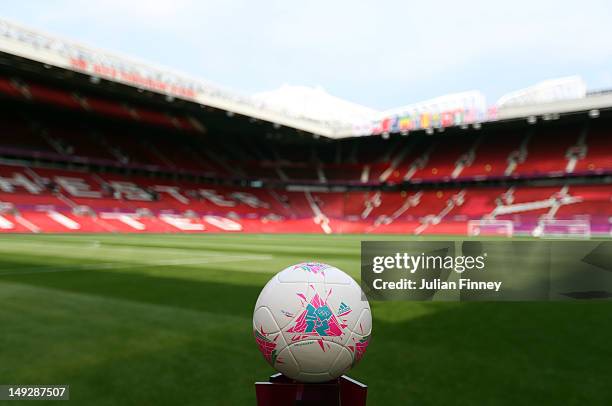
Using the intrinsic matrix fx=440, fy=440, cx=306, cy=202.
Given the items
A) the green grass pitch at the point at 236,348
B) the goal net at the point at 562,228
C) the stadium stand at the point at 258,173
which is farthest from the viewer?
the stadium stand at the point at 258,173

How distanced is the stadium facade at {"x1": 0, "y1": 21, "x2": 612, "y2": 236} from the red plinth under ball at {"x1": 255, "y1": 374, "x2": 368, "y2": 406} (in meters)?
28.8

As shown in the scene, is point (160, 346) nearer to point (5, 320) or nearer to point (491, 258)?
point (5, 320)

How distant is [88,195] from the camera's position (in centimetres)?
3306

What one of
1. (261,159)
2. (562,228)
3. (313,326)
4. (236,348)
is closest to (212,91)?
(261,159)

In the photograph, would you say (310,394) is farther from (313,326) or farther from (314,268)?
(314,268)

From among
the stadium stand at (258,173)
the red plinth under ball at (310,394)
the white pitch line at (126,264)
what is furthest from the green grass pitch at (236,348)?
the stadium stand at (258,173)

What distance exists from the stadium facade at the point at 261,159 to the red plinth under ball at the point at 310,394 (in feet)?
94.6

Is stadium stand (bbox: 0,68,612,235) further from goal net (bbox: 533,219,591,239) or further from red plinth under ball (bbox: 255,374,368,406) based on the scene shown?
red plinth under ball (bbox: 255,374,368,406)

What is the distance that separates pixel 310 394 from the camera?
7.38 feet

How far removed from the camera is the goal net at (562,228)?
3109 cm

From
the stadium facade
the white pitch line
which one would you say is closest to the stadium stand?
the stadium facade

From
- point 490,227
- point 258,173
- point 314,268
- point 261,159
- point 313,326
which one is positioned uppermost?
point 261,159

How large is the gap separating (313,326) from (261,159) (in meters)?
47.4

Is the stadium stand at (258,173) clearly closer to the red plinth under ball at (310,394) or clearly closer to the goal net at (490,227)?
the goal net at (490,227)
